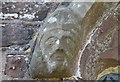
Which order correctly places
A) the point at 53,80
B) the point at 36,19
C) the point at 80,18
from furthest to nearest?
the point at 36,19 < the point at 80,18 < the point at 53,80

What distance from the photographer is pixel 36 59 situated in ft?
4.02

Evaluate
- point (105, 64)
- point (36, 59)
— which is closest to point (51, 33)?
point (36, 59)

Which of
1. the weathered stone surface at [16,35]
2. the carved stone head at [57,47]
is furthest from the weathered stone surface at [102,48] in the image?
the weathered stone surface at [16,35]

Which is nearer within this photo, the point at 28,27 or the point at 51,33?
the point at 51,33

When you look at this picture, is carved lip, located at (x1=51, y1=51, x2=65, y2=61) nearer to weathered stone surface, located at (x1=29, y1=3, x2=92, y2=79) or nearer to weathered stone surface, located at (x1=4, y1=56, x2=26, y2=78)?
weathered stone surface, located at (x1=29, y1=3, x2=92, y2=79)

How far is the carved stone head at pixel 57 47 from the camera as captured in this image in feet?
3.96

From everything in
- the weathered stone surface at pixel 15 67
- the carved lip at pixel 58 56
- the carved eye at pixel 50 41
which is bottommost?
the weathered stone surface at pixel 15 67

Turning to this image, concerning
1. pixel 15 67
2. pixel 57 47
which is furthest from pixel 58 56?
pixel 15 67

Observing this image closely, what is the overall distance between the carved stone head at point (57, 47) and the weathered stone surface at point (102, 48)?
0.06 meters

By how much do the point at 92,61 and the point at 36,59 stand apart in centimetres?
→ 20

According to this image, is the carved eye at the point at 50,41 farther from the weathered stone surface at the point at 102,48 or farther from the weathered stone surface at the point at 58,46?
the weathered stone surface at the point at 102,48

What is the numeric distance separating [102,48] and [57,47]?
21cm

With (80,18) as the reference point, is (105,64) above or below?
below

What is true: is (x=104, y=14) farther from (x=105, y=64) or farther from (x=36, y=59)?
(x=36, y=59)
